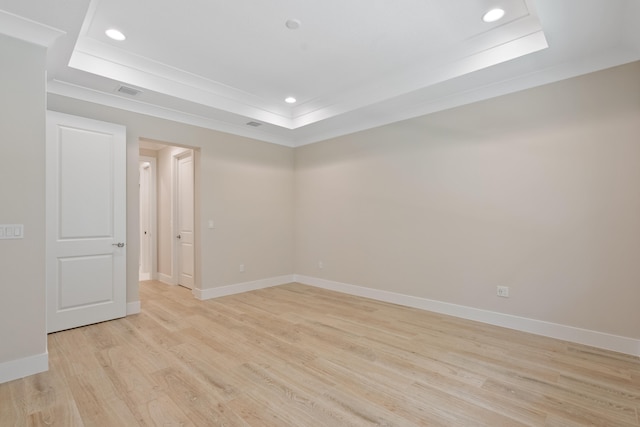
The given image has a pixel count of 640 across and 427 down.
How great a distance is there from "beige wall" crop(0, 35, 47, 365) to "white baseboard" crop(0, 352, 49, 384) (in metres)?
0.03

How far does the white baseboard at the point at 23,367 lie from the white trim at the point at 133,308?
4.61 ft

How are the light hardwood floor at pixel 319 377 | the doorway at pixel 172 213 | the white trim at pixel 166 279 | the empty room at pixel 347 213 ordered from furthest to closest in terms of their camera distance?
the white trim at pixel 166 279
the doorway at pixel 172 213
the empty room at pixel 347 213
the light hardwood floor at pixel 319 377

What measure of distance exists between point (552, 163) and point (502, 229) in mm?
836

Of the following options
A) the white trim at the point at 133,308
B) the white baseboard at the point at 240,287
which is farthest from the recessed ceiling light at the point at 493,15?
the white trim at the point at 133,308

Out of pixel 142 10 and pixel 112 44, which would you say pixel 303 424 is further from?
pixel 112 44

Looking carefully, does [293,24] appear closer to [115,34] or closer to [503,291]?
[115,34]

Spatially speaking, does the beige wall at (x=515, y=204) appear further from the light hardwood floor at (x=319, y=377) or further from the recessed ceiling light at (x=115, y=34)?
the recessed ceiling light at (x=115, y=34)

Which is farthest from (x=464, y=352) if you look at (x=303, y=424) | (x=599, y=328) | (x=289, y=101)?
(x=289, y=101)

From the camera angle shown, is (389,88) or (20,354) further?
(389,88)

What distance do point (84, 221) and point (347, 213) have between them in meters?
3.52

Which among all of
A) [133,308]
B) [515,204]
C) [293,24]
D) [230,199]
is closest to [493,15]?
[293,24]

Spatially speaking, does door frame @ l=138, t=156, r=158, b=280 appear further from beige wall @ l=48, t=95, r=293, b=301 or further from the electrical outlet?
the electrical outlet

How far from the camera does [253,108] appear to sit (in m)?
4.65

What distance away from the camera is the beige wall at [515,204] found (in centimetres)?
286
